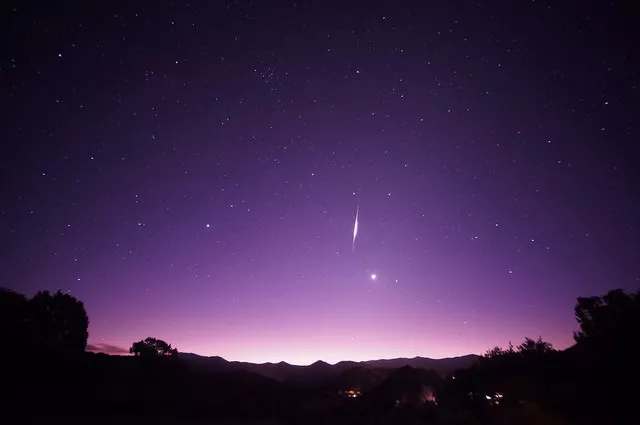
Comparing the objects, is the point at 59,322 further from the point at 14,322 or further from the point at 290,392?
the point at 290,392

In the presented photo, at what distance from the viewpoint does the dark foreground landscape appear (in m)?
25.7

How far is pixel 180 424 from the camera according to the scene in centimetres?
3831

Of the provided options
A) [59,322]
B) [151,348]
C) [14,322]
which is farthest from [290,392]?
[14,322]

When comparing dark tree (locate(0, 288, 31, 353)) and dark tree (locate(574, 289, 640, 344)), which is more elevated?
dark tree (locate(574, 289, 640, 344))

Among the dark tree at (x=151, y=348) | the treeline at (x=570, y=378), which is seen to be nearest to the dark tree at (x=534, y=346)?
the treeline at (x=570, y=378)

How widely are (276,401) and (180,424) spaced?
23.8 meters

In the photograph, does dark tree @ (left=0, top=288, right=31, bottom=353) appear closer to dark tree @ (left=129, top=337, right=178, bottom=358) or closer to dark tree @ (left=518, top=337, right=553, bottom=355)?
dark tree @ (left=129, top=337, right=178, bottom=358)

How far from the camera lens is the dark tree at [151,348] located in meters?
59.2

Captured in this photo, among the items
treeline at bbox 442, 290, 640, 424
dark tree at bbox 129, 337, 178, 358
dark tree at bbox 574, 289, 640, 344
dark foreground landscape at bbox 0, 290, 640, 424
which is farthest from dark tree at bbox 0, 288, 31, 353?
dark tree at bbox 574, 289, 640, 344

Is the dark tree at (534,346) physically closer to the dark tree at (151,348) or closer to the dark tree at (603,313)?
the dark tree at (603,313)

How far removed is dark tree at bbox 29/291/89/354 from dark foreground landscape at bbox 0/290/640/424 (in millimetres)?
167

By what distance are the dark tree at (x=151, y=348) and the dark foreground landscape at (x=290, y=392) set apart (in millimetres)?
177

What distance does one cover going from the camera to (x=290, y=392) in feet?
236

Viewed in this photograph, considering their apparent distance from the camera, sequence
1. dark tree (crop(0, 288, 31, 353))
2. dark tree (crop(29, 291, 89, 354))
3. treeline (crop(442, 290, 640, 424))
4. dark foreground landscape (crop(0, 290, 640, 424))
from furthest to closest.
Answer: dark tree (crop(29, 291, 89, 354)) → dark tree (crop(0, 288, 31, 353)) → dark foreground landscape (crop(0, 290, 640, 424)) → treeline (crop(442, 290, 640, 424))
